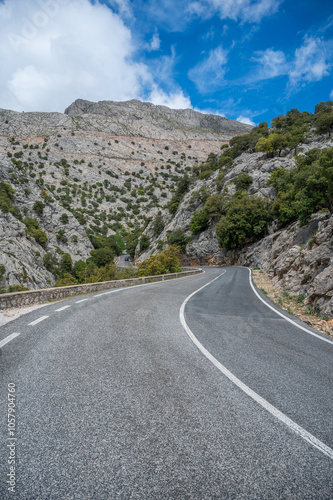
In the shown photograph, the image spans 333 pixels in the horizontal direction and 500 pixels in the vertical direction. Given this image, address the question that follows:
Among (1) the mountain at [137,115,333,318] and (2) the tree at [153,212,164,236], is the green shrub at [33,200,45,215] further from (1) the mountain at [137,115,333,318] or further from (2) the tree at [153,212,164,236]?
(2) the tree at [153,212,164,236]

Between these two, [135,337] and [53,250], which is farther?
[53,250]

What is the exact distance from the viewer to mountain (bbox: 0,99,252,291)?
123 ft

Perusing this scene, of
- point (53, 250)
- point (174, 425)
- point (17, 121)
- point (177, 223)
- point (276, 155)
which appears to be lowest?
point (174, 425)

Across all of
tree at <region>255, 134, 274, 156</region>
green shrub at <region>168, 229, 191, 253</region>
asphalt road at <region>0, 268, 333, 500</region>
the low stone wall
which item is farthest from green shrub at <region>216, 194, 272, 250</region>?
asphalt road at <region>0, 268, 333, 500</region>

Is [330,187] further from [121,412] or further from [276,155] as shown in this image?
[276,155]

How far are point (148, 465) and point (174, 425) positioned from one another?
1.78 ft

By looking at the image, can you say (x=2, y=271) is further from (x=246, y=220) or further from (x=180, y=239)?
(x=246, y=220)

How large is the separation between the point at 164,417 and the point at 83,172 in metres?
101

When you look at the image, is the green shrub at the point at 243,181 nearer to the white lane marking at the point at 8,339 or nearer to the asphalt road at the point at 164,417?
the asphalt road at the point at 164,417

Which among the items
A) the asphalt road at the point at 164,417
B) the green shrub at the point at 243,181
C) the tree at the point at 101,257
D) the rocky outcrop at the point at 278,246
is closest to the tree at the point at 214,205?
the rocky outcrop at the point at 278,246

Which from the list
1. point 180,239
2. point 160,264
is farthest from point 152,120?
point 160,264

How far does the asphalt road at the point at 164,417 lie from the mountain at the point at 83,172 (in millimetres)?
27031

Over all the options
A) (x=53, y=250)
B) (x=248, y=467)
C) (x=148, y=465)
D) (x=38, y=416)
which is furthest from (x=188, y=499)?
(x=53, y=250)

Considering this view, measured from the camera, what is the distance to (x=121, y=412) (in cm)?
240
